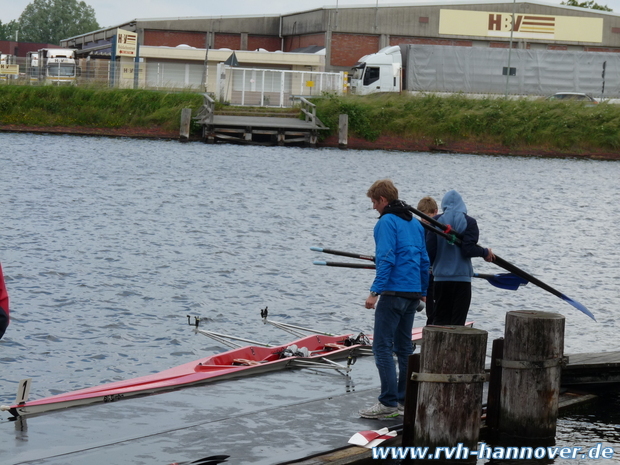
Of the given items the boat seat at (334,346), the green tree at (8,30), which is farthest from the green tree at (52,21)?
the boat seat at (334,346)

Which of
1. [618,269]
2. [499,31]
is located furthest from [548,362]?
[499,31]

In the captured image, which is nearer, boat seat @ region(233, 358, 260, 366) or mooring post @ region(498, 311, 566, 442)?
mooring post @ region(498, 311, 566, 442)

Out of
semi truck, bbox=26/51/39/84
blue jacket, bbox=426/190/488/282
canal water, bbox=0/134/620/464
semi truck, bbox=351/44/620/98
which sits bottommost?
canal water, bbox=0/134/620/464

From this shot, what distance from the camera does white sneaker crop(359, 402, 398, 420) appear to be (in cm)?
806

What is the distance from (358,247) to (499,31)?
165 feet

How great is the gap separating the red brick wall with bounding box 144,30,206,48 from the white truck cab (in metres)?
19.3

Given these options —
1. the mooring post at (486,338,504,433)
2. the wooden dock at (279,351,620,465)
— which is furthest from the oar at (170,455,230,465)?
the wooden dock at (279,351,620,465)

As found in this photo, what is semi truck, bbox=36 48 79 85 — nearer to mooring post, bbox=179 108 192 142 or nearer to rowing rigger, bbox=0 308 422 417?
mooring post, bbox=179 108 192 142

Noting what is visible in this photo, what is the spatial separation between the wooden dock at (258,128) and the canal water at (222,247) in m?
3.37

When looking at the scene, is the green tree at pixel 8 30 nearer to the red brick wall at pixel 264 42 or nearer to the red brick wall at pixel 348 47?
the red brick wall at pixel 264 42

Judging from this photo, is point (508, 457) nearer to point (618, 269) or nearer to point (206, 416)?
point (206, 416)

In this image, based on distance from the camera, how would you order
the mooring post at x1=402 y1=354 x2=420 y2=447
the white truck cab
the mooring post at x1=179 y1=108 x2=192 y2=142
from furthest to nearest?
the white truck cab, the mooring post at x1=179 y1=108 x2=192 y2=142, the mooring post at x1=402 y1=354 x2=420 y2=447

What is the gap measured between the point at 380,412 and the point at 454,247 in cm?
186

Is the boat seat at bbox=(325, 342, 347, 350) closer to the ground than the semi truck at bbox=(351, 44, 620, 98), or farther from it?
closer to the ground
